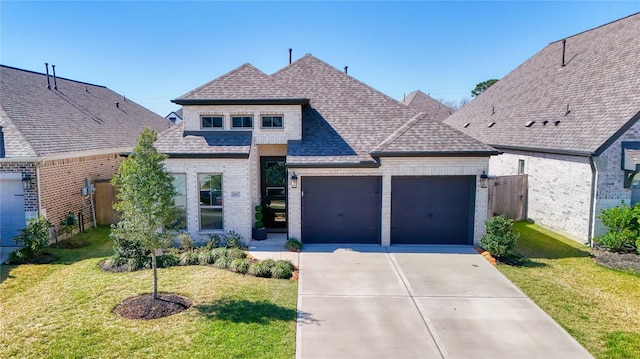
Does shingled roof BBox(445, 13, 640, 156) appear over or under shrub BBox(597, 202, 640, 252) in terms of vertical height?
over

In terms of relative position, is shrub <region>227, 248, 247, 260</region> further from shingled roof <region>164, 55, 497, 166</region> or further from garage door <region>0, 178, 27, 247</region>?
garage door <region>0, 178, 27, 247</region>

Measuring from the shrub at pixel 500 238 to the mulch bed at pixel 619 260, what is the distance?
8.52 ft

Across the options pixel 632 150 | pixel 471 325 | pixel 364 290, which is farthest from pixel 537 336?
pixel 632 150

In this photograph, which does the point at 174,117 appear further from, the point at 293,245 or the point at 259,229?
the point at 293,245

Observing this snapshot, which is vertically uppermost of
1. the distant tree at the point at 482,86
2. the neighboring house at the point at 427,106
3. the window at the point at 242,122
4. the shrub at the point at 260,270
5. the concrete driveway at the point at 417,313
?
the distant tree at the point at 482,86

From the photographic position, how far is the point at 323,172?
12.8 m

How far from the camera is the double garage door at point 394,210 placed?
1283 centimetres

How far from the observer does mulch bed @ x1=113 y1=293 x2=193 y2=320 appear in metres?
7.62

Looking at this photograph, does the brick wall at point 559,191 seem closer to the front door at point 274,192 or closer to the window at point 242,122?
the front door at point 274,192

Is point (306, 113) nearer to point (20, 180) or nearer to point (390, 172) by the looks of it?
point (390, 172)

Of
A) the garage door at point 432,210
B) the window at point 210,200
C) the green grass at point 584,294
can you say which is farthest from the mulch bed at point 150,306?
the green grass at point 584,294

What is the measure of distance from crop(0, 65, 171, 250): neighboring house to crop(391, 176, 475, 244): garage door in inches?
466

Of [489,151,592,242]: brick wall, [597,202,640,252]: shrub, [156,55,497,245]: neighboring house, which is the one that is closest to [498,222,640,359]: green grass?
[597,202,640,252]: shrub

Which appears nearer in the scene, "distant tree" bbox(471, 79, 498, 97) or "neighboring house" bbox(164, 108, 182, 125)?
"neighboring house" bbox(164, 108, 182, 125)
